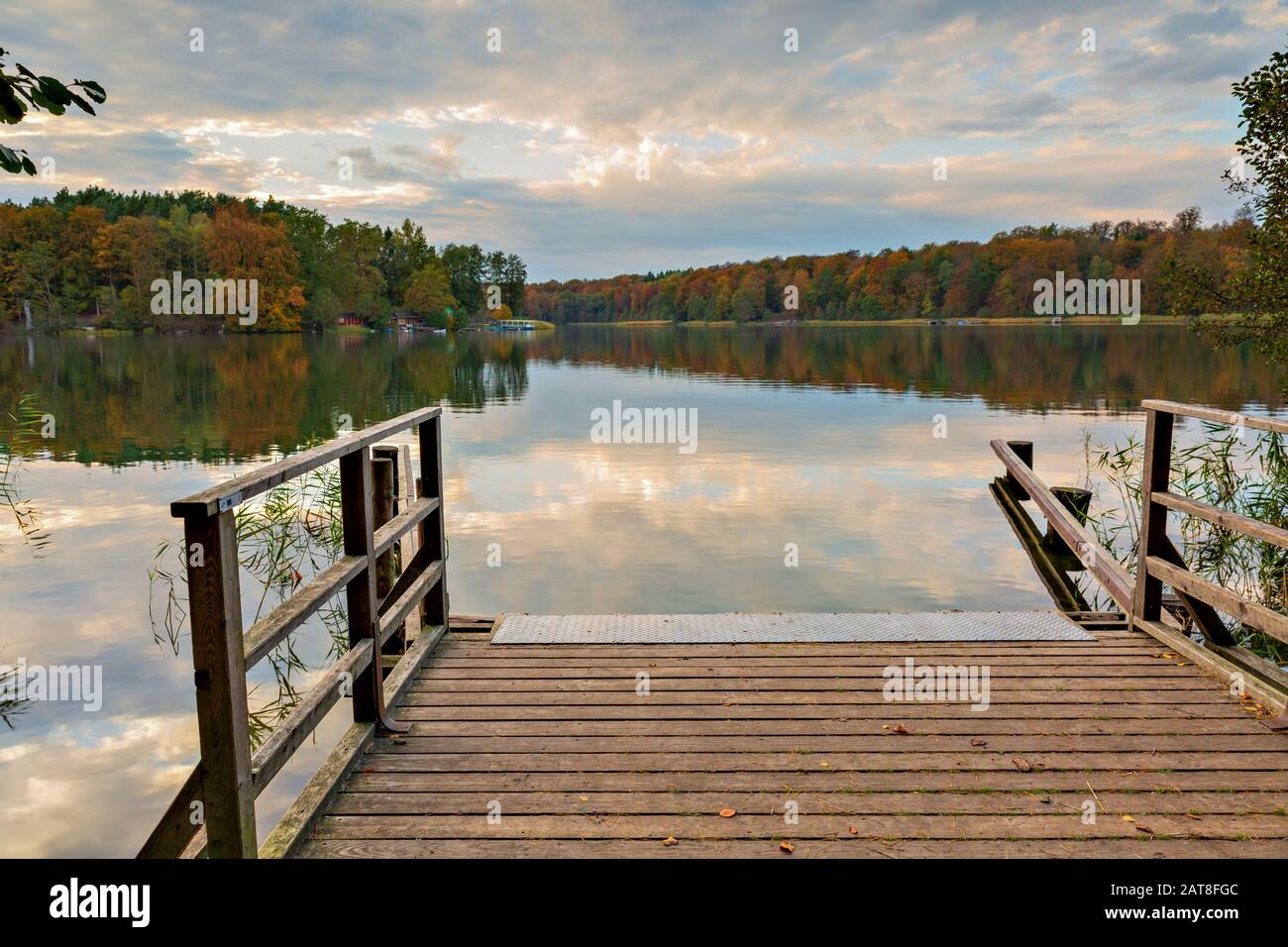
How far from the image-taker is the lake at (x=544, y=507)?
6.34 meters

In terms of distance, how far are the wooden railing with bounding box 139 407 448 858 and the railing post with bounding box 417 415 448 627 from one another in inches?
0.9

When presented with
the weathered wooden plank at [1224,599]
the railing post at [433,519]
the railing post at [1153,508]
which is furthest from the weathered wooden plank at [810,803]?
the railing post at [1153,508]

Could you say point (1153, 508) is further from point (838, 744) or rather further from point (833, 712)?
point (838, 744)

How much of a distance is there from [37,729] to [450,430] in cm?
1609

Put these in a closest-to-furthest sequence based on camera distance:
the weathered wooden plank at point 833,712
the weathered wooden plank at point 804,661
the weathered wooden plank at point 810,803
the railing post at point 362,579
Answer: the weathered wooden plank at point 810,803, the railing post at point 362,579, the weathered wooden plank at point 833,712, the weathered wooden plank at point 804,661

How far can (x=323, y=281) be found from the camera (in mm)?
104750

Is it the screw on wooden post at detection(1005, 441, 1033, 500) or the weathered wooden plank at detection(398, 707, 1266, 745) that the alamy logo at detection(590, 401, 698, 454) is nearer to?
the screw on wooden post at detection(1005, 441, 1033, 500)

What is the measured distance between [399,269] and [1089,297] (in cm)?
9491

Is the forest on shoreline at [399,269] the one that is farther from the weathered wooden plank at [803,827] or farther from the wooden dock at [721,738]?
the weathered wooden plank at [803,827]

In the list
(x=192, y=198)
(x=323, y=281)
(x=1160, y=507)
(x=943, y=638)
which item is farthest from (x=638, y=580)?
(x=192, y=198)

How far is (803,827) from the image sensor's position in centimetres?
346

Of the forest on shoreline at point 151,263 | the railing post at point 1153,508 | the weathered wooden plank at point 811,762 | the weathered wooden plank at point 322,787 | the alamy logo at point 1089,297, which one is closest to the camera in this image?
the weathered wooden plank at point 322,787

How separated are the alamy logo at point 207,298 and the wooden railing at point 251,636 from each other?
297 ft

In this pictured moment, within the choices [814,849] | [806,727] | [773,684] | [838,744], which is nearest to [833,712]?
[806,727]
